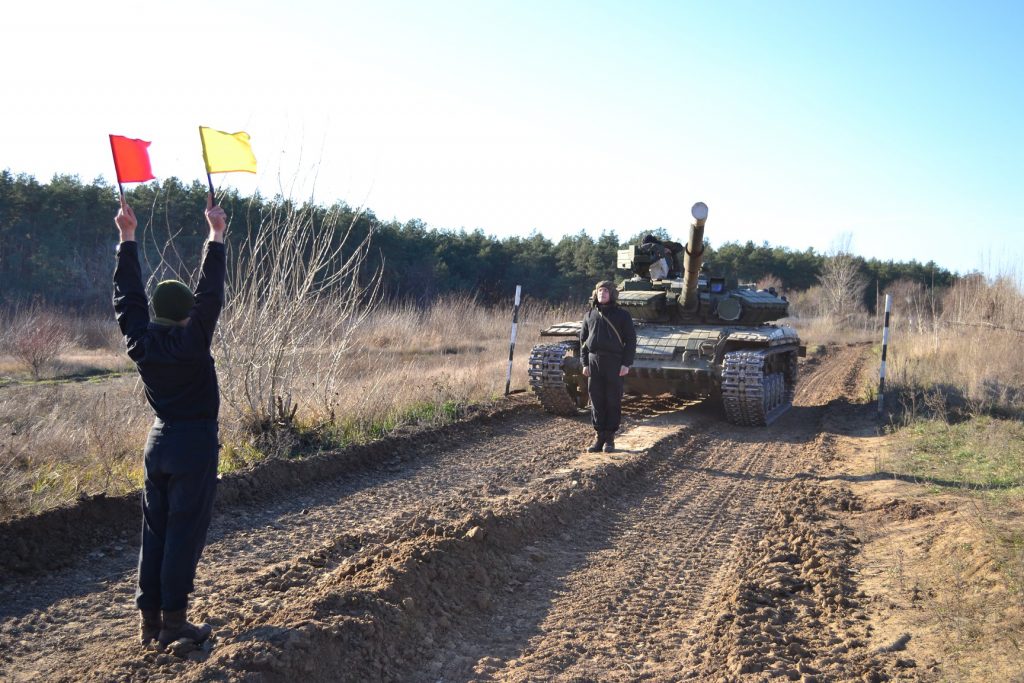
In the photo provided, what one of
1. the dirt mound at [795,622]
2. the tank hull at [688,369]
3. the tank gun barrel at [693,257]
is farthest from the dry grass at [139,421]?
the dirt mound at [795,622]

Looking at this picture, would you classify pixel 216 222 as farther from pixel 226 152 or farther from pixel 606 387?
pixel 606 387

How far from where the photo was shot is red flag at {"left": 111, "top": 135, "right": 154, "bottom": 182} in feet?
14.0

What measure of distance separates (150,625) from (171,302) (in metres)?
1.46

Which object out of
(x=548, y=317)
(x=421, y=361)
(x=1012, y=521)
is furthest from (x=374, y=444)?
(x=548, y=317)

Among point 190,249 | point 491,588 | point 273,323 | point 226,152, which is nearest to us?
point 226,152

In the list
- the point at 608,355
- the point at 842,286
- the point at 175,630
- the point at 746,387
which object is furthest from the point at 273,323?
the point at 842,286

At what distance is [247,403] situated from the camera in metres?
8.71

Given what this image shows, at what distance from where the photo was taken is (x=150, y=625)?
3.90 metres

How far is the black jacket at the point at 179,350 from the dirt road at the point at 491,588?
1078 mm

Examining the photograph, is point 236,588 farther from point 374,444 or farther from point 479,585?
point 374,444

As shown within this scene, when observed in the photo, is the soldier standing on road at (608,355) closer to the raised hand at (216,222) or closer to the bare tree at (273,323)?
the bare tree at (273,323)

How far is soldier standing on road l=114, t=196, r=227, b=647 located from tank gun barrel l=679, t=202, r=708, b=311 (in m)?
8.55

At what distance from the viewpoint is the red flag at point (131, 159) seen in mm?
4270

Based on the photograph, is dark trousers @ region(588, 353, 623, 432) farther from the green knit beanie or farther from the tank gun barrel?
the green knit beanie
